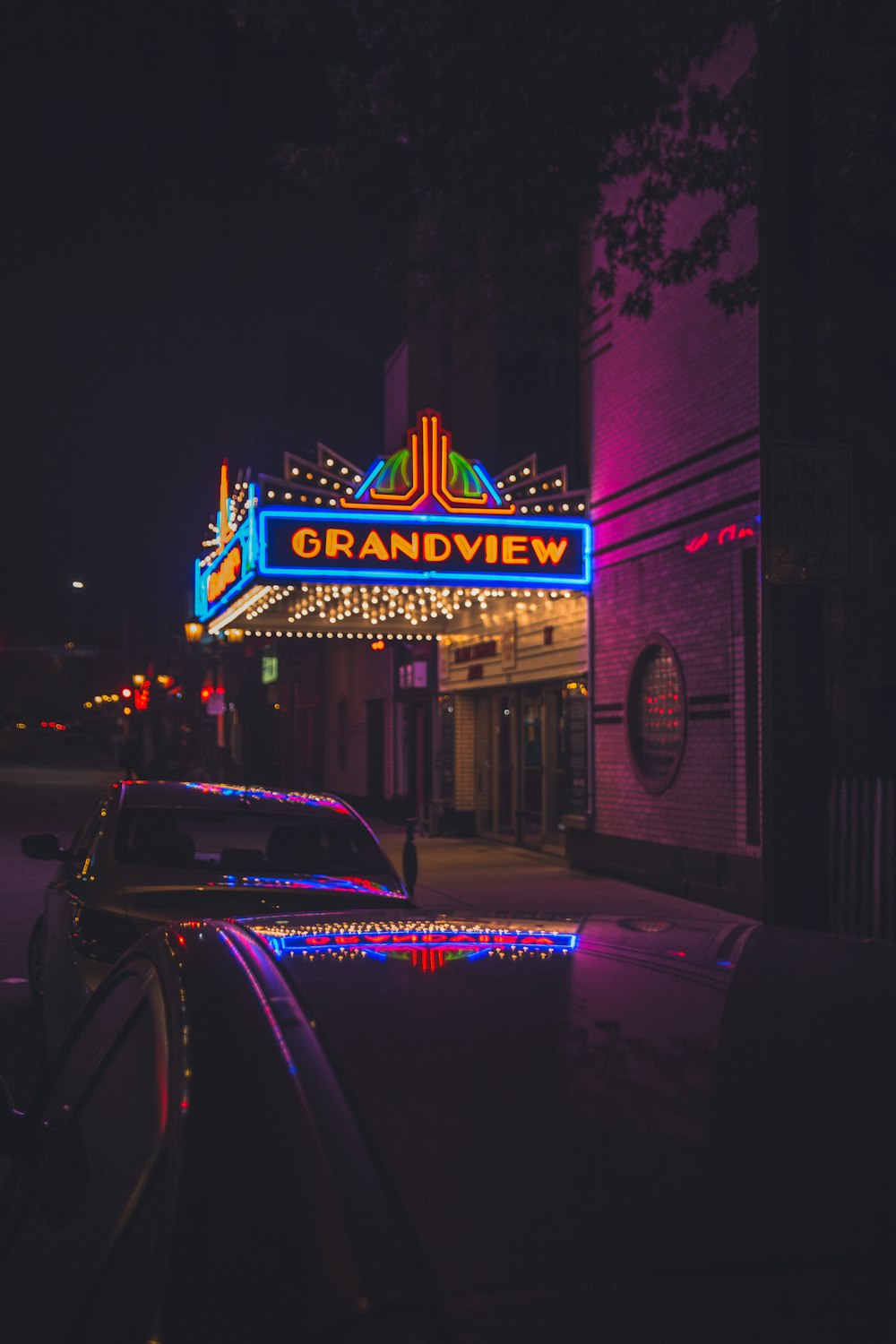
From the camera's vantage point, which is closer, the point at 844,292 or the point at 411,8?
the point at 411,8

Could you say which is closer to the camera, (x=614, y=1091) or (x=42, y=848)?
(x=614, y=1091)

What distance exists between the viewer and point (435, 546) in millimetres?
17859

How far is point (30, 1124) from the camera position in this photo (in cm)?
302

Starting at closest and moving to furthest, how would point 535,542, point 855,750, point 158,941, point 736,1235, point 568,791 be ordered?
point 736,1235
point 158,941
point 855,750
point 535,542
point 568,791

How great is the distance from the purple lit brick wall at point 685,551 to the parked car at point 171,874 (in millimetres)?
7677

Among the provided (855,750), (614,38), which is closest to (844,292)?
(614,38)

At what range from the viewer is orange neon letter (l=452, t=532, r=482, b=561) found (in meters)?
17.9

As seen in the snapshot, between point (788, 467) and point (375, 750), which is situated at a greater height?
point (788, 467)

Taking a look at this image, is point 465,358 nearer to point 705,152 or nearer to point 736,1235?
point 705,152

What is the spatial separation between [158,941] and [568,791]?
16630mm

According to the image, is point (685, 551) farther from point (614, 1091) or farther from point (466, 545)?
point (614, 1091)

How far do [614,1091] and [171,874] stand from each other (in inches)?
188

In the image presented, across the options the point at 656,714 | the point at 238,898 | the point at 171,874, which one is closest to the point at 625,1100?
the point at 238,898

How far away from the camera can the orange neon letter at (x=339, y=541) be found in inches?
694
